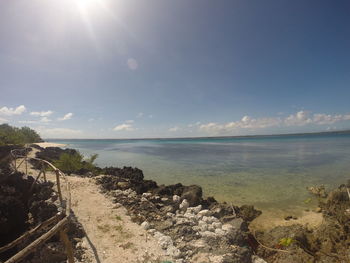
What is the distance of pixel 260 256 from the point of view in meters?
5.61

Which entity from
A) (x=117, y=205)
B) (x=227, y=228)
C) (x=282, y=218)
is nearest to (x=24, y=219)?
(x=117, y=205)

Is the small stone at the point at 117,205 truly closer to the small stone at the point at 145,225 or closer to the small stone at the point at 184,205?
the small stone at the point at 145,225

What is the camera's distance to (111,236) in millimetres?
5914

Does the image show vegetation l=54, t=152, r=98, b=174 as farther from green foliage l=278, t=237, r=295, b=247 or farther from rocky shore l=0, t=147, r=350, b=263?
green foliage l=278, t=237, r=295, b=247

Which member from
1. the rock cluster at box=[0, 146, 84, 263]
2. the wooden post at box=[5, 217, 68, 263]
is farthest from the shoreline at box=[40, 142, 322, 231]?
the wooden post at box=[5, 217, 68, 263]

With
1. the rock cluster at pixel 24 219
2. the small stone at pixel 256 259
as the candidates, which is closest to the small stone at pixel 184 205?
the small stone at pixel 256 259

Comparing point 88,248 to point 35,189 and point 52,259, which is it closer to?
point 52,259

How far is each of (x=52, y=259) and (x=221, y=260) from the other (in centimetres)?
439

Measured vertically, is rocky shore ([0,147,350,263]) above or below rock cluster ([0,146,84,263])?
below

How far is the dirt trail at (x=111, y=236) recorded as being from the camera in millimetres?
4973

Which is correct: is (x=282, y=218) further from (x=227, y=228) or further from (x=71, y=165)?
(x=71, y=165)

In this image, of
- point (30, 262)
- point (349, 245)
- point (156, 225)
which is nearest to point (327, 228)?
point (349, 245)

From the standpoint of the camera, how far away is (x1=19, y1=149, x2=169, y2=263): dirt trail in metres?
4.97

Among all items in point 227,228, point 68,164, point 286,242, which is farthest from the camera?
point 68,164
